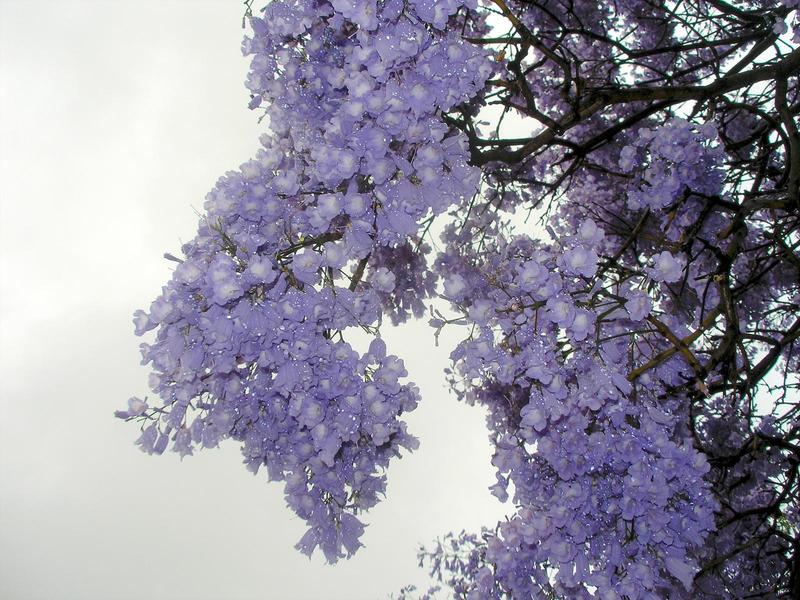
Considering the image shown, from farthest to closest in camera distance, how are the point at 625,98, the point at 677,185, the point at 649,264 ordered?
1. the point at 677,185
2. the point at 625,98
3. the point at 649,264

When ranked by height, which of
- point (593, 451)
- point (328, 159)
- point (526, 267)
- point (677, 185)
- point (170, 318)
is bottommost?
point (593, 451)

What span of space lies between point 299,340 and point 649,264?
1547 millimetres

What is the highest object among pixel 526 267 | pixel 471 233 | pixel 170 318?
pixel 471 233

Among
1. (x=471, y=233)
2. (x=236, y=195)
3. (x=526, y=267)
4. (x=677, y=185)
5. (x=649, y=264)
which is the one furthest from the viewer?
(x=471, y=233)

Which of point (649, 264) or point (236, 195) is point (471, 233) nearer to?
point (649, 264)

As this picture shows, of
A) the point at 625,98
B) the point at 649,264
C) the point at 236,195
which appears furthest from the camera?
the point at 625,98

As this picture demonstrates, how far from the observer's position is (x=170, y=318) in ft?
7.88

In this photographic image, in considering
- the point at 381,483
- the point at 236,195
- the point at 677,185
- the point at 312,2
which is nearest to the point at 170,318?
the point at 236,195

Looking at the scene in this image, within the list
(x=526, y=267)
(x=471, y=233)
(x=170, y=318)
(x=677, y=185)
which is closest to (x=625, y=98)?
(x=677, y=185)

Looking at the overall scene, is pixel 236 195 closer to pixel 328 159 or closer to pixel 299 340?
pixel 328 159

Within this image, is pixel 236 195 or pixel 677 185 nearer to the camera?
pixel 236 195

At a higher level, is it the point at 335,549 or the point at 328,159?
the point at 328,159

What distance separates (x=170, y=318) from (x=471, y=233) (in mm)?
4433

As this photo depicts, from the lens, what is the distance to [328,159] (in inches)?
91.3
